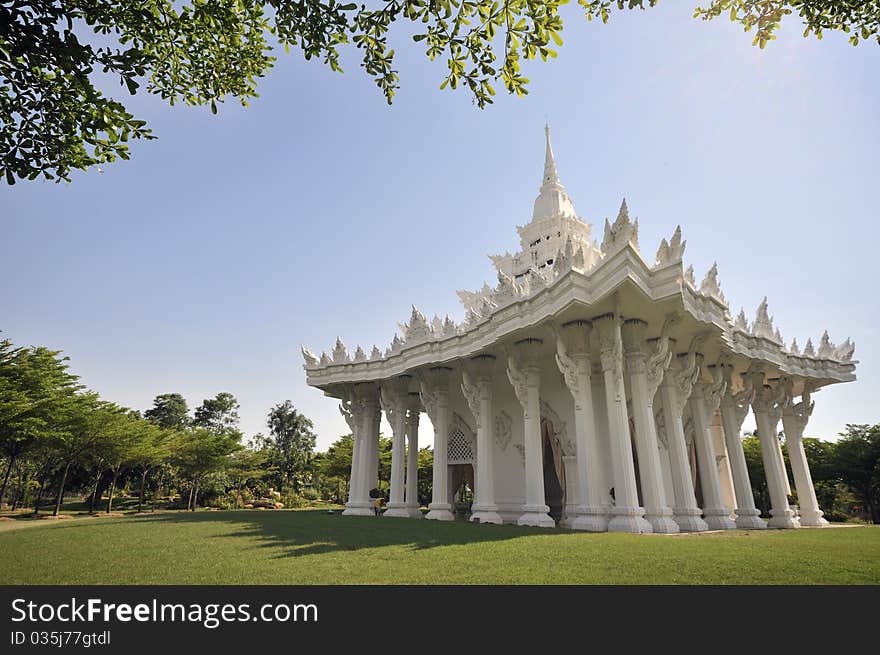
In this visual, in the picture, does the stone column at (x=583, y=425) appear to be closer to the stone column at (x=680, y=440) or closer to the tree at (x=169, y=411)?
the stone column at (x=680, y=440)

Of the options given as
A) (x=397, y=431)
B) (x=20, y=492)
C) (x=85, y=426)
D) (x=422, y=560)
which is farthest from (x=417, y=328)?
(x=20, y=492)

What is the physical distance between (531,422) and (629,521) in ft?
13.6

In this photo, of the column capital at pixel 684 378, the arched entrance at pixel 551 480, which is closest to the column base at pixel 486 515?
the arched entrance at pixel 551 480

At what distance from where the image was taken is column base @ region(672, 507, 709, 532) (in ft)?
43.2

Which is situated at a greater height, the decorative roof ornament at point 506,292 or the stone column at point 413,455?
the decorative roof ornament at point 506,292

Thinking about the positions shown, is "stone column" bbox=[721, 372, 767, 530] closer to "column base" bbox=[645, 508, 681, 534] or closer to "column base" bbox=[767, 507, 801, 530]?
"column base" bbox=[767, 507, 801, 530]

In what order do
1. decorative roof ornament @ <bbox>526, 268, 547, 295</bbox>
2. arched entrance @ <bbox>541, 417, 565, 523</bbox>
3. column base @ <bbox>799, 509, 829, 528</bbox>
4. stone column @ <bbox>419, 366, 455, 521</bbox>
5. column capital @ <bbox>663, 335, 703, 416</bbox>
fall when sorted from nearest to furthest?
decorative roof ornament @ <bbox>526, 268, 547, 295</bbox> → column capital @ <bbox>663, 335, 703, 416</bbox> → stone column @ <bbox>419, 366, 455, 521</bbox> → column base @ <bbox>799, 509, 829, 528</bbox> → arched entrance @ <bbox>541, 417, 565, 523</bbox>

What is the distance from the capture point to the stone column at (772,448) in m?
17.6

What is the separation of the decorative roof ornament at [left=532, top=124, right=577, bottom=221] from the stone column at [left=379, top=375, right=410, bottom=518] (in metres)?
9.37

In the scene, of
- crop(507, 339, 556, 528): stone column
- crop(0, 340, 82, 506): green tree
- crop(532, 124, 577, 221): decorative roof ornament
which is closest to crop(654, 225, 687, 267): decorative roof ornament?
crop(507, 339, 556, 528): stone column

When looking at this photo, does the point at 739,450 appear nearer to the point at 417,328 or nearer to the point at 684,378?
the point at 684,378

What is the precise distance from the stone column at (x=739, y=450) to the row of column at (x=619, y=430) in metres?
0.04
